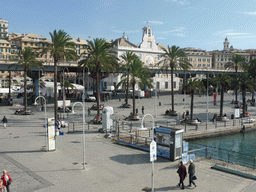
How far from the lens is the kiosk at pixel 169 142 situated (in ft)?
57.4

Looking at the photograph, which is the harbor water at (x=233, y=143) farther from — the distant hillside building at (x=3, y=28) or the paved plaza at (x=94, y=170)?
the distant hillside building at (x=3, y=28)

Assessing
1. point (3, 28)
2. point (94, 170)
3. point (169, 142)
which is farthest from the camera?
point (3, 28)

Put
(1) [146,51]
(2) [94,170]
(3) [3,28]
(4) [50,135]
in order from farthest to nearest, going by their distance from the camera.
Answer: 1. (3) [3,28]
2. (1) [146,51]
3. (4) [50,135]
4. (2) [94,170]

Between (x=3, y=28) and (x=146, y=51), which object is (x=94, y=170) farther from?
(x=3, y=28)

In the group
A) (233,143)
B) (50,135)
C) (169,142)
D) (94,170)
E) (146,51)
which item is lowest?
(233,143)

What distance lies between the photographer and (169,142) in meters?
17.8

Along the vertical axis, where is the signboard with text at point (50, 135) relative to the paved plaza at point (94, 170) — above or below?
above

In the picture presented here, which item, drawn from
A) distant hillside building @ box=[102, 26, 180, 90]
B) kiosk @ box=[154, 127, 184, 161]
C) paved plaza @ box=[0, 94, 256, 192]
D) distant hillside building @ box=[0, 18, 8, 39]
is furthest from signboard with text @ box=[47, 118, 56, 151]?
distant hillside building @ box=[0, 18, 8, 39]

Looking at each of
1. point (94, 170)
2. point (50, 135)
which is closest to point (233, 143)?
point (94, 170)

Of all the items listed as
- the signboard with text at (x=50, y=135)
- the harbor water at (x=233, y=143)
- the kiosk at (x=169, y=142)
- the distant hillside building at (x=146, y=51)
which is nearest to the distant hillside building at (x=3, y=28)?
the distant hillside building at (x=146, y=51)

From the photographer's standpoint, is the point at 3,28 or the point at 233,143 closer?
the point at 233,143

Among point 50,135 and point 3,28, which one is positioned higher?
point 3,28

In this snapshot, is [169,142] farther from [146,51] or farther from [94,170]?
[146,51]

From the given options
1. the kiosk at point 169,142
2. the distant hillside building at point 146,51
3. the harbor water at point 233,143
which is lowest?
the harbor water at point 233,143
